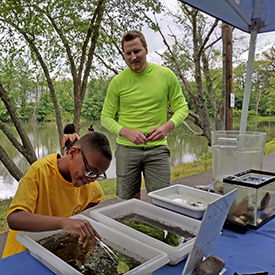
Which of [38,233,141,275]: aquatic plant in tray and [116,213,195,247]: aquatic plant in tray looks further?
[116,213,195,247]: aquatic plant in tray

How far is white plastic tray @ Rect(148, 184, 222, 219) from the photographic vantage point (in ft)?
4.22

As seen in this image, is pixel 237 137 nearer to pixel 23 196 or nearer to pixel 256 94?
pixel 23 196

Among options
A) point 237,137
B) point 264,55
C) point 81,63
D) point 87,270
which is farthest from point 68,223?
point 264,55

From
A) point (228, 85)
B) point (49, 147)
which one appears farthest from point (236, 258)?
point (49, 147)

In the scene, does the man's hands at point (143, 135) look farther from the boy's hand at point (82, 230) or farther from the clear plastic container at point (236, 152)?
the boy's hand at point (82, 230)

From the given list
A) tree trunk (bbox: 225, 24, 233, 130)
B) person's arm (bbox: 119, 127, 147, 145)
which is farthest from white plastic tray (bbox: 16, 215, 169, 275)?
tree trunk (bbox: 225, 24, 233, 130)

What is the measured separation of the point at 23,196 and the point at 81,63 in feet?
16.6

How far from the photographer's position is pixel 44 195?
4.08 ft

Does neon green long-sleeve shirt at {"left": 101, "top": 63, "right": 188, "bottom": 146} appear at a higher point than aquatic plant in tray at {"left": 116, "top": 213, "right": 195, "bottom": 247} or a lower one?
higher

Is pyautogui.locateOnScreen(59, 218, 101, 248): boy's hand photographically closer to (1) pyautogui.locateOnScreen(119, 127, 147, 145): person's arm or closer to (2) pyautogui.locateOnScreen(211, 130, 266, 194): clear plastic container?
(1) pyautogui.locateOnScreen(119, 127, 147, 145): person's arm

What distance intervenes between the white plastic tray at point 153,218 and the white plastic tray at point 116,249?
0.07 metres

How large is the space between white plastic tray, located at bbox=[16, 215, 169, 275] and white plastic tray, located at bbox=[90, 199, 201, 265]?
68 millimetres

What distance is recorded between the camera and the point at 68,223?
966 millimetres

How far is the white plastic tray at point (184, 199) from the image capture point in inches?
50.6
